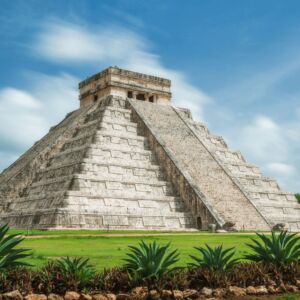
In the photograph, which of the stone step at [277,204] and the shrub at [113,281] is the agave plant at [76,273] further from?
the stone step at [277,204]

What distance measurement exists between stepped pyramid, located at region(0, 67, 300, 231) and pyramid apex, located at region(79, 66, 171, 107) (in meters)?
0.09

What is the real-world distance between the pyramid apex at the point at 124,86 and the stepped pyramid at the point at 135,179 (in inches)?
3.6

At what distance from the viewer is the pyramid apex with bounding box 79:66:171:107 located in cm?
3234

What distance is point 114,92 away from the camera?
106 ft

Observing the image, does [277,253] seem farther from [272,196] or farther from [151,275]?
[272,196]

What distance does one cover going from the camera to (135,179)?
80.7 ft

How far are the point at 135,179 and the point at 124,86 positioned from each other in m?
9.71

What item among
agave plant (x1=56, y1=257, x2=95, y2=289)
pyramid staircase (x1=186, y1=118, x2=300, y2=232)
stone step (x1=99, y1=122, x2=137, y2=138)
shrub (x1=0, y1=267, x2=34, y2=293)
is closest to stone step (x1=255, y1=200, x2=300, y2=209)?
pyramid staircase (x1=186, y1=118, x2=300, y2=232)

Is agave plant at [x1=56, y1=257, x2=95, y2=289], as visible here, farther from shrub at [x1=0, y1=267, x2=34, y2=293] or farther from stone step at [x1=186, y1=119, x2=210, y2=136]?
stone step at [x1=186, y1=119, x2=210, y2=136]

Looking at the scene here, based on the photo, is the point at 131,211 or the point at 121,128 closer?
the point at 131,211

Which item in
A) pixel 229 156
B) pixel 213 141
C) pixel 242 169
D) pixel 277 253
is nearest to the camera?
pixel 277 253

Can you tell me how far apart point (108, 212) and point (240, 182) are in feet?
27.8

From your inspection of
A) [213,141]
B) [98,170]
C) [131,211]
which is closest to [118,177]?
[98,170]

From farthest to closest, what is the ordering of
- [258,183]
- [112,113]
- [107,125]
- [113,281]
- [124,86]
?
1. [124,86]
2. [112,113]
3. [258,183]
4. [107,125]
5. [113,281]
